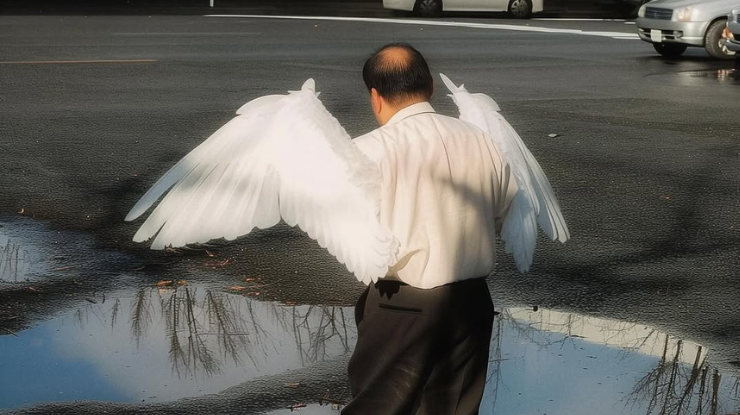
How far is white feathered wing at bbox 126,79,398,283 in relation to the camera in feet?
9.53

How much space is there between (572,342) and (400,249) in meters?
2.25

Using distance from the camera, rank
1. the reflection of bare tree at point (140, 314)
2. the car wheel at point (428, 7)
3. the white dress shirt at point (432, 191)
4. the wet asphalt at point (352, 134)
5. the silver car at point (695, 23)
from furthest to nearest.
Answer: the car wheel at point (428, 7) < the silver car at point (695, 23) < the wet asphalt at point (352, 134) < the reflection of bare tree at point (140, 314) < the white dress shirt at point (432, 191)

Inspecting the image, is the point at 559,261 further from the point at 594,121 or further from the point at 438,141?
the point at 594,121

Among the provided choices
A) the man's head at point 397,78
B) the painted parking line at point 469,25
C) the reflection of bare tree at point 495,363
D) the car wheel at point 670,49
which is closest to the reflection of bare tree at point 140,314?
the reflection of bare tree at point 495,363

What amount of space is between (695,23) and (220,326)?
1331 cm

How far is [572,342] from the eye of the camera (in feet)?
16.2

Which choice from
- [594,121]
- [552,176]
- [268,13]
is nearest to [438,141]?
[552,176]

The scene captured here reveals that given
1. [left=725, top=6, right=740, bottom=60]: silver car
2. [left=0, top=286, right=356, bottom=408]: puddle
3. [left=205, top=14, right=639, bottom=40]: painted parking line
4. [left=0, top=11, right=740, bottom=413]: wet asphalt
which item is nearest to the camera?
[left=0, top=286, right=356, bottom=408]: puddle

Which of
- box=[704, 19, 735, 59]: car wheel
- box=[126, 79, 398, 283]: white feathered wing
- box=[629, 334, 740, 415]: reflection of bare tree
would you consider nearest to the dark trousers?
box=[126, 79, 398, 283]: white feathered wing

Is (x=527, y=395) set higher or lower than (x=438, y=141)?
lower

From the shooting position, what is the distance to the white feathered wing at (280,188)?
2.90 metres

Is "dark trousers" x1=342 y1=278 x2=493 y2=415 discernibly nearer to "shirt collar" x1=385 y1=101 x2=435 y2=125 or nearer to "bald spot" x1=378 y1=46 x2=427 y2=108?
"shirt collar" x1=385 y1=101 x2=435 y2=125

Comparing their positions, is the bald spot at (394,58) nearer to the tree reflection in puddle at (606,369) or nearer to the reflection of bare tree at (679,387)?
the tree reflection in puddle at (606,369)

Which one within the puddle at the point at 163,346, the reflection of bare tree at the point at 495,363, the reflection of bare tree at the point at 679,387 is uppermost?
the puddle at the point at 163,346
